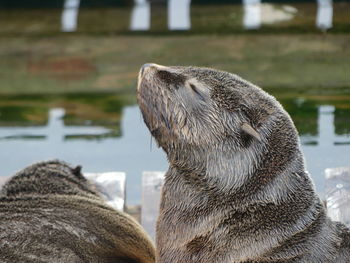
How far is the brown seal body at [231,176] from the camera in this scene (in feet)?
15.7

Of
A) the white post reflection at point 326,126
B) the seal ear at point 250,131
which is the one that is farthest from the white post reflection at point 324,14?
the seal ear at point 250,131

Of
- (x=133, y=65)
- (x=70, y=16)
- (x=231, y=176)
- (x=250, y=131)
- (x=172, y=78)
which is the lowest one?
(x=133, y=65)

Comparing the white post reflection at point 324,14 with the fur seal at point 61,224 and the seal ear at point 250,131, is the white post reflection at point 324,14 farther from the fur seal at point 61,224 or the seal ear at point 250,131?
the seal ear at point 250,131

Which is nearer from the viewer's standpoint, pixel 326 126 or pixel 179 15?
pixel 326 126

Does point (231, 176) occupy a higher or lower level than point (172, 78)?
lower

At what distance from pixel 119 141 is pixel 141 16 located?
12.0 ft

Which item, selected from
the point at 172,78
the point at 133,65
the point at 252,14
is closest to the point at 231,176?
the point at 172,78

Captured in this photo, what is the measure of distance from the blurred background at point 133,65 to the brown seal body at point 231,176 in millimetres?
2501

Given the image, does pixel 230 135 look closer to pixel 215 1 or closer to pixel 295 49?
pixel 295 49

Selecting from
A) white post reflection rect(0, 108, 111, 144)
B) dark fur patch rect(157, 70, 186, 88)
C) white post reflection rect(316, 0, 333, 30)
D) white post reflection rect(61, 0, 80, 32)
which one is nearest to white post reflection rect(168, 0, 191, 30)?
white post reflection rect(61, 0, 80, 32)

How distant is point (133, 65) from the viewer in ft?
34.1

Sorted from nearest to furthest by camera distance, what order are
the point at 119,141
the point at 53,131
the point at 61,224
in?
1. the point at 61,224
2. the point at 119,141
3. the point at 53,131

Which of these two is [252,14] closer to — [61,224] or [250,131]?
[61,224]

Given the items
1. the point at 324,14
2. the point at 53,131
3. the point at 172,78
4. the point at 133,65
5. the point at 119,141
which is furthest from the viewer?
the point at 324,14
